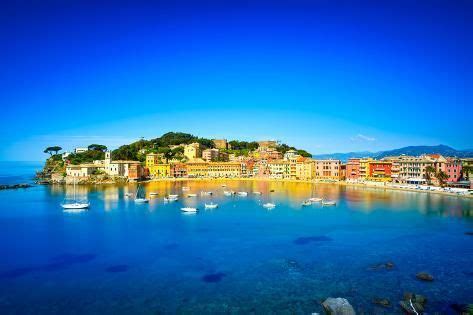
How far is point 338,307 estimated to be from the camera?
38.2ft

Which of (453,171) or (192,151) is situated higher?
(192,151)

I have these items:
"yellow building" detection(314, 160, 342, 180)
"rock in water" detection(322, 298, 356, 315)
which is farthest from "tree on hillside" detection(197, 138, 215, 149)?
"rock in water" detection(322, 298, 356, 315)

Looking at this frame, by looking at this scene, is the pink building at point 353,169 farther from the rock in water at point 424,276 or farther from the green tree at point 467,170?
the rock in water at point 424,276

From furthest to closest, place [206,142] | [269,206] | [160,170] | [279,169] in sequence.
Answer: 1. [206,142]
2. [279,169]
3. [160,170]
4. [269,206]

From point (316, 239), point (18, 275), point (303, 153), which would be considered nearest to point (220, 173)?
point (303, 153)

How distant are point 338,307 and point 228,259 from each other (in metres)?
7.28

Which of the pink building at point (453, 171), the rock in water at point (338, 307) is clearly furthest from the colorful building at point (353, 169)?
the rock in water at point (338, 307)

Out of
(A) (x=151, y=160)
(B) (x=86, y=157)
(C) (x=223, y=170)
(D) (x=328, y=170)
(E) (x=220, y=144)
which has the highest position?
(E) (x=220, y=144)

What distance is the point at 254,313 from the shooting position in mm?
12023

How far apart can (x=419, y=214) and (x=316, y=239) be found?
13.7 m

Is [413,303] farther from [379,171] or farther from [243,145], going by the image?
[243,145]

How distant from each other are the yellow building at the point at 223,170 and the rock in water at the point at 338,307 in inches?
2451

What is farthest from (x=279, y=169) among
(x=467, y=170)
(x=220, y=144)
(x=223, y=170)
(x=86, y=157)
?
(x=86, y=157)

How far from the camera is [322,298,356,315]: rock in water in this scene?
1145 cm
